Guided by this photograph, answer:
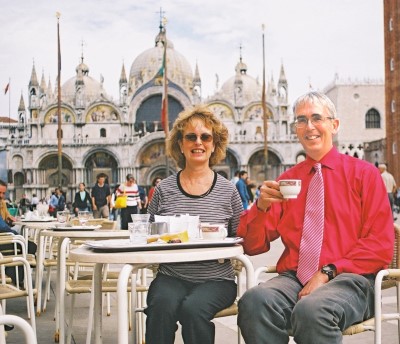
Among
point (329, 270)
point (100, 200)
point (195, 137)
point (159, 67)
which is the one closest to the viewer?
point (329, 270)

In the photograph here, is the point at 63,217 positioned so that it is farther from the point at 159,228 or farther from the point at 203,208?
the point at 159,228

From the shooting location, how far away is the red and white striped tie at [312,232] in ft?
9.64

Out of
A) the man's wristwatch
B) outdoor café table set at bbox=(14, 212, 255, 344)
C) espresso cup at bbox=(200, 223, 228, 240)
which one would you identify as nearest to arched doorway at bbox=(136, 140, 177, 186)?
outdoor café table set at bbox=(14, 212, 255, 344)

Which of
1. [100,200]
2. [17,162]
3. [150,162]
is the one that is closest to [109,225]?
[100,200]

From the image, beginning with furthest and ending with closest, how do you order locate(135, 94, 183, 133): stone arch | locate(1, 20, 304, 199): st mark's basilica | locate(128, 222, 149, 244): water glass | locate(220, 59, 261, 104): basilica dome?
locate(220, 59, 261, 104): basilica dome, locate(135, 94, 183, 133): stone arch, locate(1, 20, 304, 199): st mark's basilica, locate(128, 222, 149, 244): water glass

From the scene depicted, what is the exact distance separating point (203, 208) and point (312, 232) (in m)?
0.67

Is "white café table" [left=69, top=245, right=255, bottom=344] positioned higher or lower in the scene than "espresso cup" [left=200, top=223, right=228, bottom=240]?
lower

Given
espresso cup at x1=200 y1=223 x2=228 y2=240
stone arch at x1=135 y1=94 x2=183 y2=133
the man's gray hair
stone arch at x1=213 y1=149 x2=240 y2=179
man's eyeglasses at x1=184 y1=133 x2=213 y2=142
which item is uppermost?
stone arch at x1=135 y1=94 x2=183 y2=133

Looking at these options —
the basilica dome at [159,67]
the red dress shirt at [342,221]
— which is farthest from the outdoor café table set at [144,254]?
the basilica dome at [159,67]

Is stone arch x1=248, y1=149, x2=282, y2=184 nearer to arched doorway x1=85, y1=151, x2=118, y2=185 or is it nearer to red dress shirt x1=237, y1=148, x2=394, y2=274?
arched doorway x1=85, y1=151, x2=118, y2=185

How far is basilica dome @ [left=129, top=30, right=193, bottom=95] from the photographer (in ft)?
177

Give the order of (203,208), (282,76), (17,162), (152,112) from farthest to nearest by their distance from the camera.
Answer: (282,76) < (152,112) < (17,162) < (203,208)

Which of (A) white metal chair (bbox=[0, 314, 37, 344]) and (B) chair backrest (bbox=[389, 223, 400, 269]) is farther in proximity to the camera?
(B) chair backrest (bbox=[389, 223, 400, 269])

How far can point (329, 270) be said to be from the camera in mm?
2846
